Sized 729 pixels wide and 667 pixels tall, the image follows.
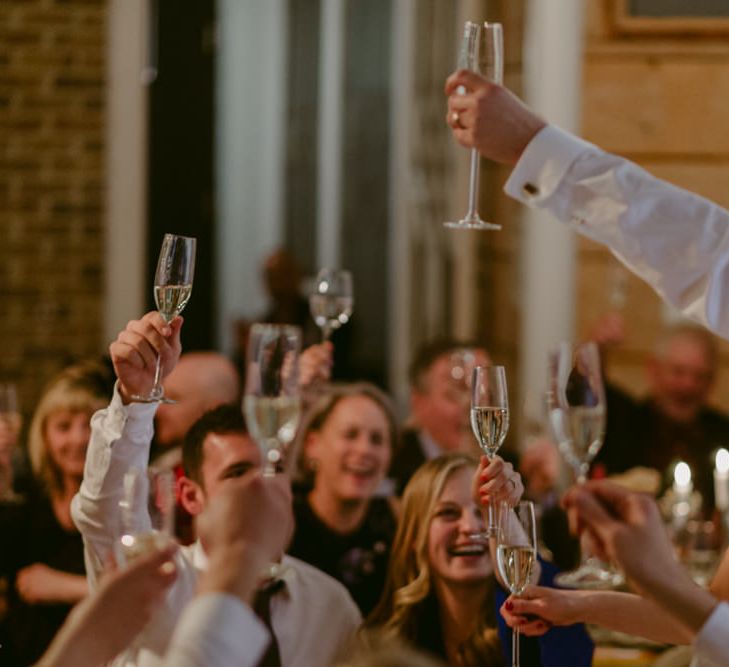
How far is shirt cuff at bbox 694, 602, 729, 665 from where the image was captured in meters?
1.53

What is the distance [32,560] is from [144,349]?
141 centimetres

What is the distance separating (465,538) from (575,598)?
0.57 metres

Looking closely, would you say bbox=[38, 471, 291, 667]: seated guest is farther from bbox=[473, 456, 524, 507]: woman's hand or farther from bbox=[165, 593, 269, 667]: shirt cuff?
bbox=[473, 456, 524, 507]: woman's hand

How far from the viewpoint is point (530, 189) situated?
2.17 metres

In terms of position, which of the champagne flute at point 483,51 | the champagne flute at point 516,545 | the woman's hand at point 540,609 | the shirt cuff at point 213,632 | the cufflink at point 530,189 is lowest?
the woman's hand at point 540,609

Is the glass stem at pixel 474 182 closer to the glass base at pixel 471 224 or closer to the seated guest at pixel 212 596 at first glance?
the glass base at pixel 471 224

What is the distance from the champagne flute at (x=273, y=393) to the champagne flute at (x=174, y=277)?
0.72 feet

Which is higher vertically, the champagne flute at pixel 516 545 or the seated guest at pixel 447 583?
the champagne flute at pixel 516 545

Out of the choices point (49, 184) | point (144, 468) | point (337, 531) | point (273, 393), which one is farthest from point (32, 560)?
point (49, 184)

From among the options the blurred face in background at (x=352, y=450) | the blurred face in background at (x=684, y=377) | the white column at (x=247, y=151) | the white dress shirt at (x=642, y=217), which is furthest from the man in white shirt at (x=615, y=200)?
the white column at (x=247, y=151)

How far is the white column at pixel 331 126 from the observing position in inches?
393

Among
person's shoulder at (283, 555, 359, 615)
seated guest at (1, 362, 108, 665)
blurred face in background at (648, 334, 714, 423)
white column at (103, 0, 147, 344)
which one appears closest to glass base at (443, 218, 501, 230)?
person's shoulder at (283, 555, 359, 615)

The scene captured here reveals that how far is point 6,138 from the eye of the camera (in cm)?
655

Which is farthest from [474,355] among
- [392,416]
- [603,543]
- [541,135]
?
[603,543]
